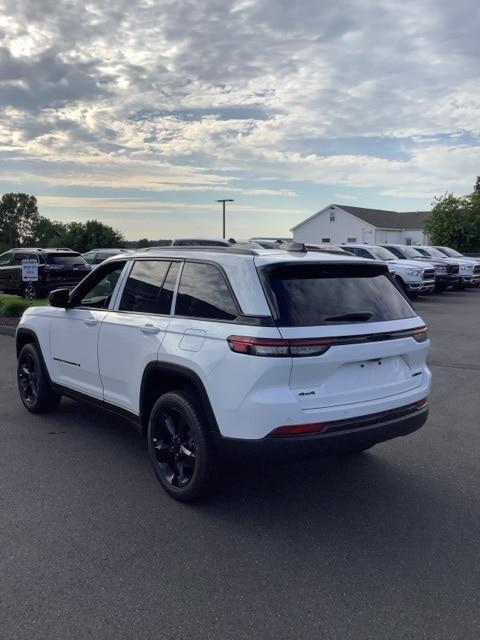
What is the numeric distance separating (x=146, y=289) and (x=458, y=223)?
36.0 m

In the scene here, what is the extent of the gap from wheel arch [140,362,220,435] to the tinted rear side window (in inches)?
17.8

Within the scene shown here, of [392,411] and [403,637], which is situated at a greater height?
[392,411]

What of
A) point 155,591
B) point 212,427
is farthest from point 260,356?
point 155,591

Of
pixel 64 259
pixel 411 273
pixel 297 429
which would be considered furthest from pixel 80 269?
pixel 297 429

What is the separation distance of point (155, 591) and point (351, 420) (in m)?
1.54

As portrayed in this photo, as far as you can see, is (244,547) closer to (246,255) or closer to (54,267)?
(246,255)

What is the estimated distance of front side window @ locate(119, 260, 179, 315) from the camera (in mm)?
4395

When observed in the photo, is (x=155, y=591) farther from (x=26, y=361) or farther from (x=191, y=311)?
(x=26, y=361)

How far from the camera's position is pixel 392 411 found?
3941mm

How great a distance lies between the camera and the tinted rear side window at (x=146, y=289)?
4438 millimetres

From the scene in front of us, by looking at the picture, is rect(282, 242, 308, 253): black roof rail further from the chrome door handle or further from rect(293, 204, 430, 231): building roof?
rect(293, 204, 430, 231): building roof

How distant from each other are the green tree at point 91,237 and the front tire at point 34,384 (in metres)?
63.3

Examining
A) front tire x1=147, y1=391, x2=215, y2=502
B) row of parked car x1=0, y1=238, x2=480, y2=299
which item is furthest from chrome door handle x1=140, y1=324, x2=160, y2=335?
row of parked car x1=0, y1=238, x2=480, y2=299

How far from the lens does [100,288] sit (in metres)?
5.28
